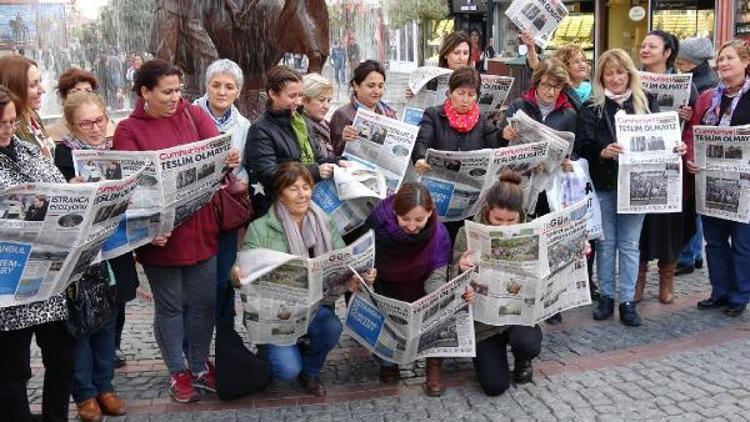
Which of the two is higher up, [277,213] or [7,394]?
[277,213]

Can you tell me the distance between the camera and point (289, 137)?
15.0 feet

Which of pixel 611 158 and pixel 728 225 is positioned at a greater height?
pixel 611 158

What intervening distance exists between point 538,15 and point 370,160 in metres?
2.11

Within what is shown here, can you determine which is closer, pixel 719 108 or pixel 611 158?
pixel 611 158

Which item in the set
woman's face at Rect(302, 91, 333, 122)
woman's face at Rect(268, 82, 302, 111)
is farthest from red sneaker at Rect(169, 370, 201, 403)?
woman's face at Rect(302, 91, 333, 122)

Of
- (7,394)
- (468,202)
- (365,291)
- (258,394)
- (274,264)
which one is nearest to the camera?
(7,394)

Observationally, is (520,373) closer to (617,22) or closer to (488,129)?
(488,129)

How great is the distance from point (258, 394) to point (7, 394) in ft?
4.63

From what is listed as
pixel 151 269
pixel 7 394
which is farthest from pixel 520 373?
pixel 7 394

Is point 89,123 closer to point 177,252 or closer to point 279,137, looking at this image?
point 177,252

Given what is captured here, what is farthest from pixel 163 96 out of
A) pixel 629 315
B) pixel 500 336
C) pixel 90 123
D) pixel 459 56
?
pixel 629 315

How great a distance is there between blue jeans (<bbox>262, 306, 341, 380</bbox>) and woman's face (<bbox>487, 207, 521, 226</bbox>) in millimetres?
1047

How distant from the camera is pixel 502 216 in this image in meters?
4.40

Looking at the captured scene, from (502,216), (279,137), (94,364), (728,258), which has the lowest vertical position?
(94,364)
